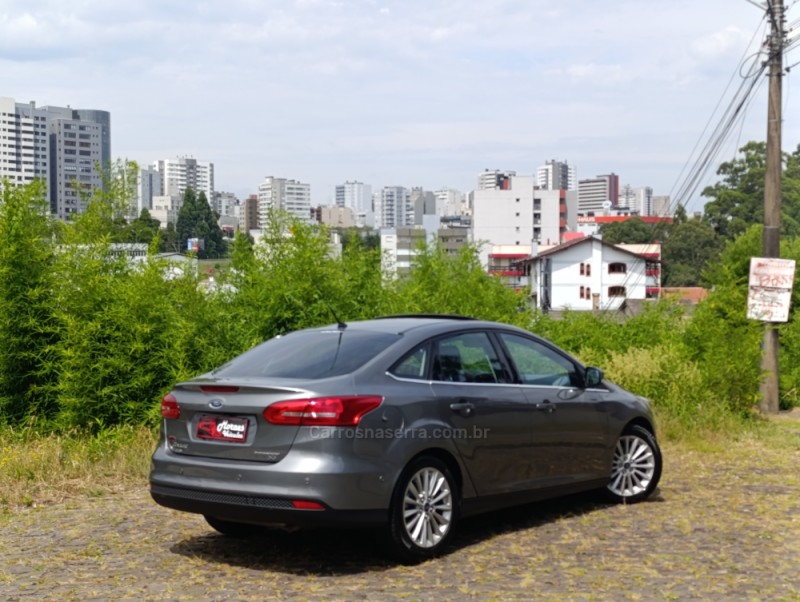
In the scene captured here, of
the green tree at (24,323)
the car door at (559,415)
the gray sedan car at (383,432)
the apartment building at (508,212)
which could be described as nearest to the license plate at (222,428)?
the gray sedan car at (383,432)

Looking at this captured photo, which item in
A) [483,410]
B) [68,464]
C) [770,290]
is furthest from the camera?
[770,290]

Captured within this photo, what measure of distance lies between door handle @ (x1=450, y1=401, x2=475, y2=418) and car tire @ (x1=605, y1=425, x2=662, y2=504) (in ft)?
6.77

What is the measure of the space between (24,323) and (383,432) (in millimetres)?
6770

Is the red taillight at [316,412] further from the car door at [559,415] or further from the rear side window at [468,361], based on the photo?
the car door at [559,415]

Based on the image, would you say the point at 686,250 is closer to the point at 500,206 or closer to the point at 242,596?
the point at 500,206

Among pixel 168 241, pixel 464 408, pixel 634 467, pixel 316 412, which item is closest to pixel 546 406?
pixel 464 408

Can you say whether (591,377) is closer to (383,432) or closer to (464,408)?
(464,408)

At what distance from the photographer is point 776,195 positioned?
58.3 feet

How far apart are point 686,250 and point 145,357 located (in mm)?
98338

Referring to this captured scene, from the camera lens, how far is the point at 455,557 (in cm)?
734

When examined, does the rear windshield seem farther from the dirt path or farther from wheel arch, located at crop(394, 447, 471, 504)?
the dirt path

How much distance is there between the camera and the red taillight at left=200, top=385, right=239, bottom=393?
7.05 m

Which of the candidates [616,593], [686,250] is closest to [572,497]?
[616,593]

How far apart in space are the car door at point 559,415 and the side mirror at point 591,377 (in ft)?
0.14
